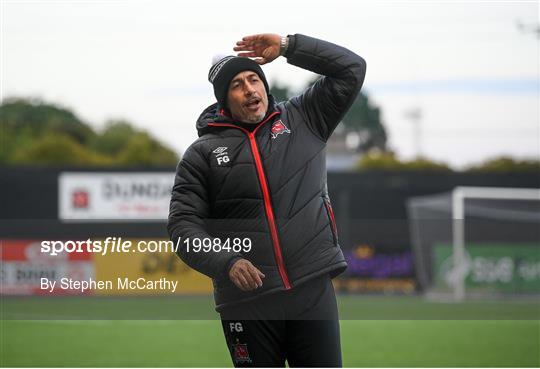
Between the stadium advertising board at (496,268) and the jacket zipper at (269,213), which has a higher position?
the jacket zipper at (269,213)

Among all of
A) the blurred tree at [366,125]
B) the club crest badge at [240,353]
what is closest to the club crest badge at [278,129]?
the club crest badge at [240,353]

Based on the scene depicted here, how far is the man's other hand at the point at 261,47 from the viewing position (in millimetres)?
3629

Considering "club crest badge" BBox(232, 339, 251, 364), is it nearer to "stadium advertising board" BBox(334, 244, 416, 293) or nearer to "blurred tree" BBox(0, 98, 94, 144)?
"stadium advertising board" BBox(334, 244, 416, 293)

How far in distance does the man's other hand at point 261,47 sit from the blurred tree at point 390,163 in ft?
58.4

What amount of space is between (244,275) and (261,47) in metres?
0.87

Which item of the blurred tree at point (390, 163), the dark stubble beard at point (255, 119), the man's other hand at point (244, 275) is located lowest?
the blurred tree at point (390, 163)

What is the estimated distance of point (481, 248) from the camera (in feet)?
53.8

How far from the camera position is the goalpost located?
53.0 ft

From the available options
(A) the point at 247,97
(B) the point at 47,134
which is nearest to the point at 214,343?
(A) the point at 247,97

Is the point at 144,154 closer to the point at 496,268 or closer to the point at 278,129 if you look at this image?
the point at 496,268

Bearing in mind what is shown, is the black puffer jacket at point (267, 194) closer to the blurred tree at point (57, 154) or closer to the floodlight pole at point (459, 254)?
the floodlight pole at point (459, 254)

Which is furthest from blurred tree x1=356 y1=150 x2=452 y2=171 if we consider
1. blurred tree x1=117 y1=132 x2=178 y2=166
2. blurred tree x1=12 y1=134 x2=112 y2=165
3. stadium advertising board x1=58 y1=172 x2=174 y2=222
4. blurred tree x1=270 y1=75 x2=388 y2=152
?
blurred tree x1=12 y1=134 x2=112 y2=165

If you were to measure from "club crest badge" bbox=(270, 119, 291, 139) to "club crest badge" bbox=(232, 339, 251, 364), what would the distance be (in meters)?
0.76

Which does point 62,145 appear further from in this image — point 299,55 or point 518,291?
point 299,55
